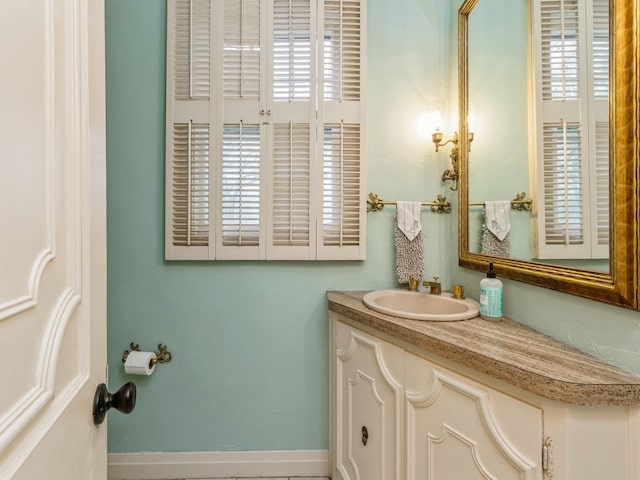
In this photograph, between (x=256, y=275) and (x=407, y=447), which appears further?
(x=256, y=275)

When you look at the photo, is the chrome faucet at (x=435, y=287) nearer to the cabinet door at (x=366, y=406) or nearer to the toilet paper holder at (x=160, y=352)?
the cabinet door at (x=366, y=406)

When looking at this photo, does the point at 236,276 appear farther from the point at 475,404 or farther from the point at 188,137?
the point at 475,404

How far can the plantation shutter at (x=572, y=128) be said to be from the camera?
0.76 metres

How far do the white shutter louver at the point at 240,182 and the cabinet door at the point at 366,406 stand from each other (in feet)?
2.09

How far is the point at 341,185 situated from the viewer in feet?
4.61

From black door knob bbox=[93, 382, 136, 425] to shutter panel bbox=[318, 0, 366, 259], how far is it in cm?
95

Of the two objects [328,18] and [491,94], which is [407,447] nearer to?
[491,94]

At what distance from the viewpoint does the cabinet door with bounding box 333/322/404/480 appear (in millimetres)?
1014

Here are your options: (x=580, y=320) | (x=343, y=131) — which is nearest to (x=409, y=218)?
(x=343, y=131)

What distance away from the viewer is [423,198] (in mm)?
1474

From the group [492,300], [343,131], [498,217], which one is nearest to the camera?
[492,300]

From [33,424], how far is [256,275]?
1.06m

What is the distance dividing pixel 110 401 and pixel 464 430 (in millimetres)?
853

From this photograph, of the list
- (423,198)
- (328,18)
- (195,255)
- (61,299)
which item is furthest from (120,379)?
(328,18)
